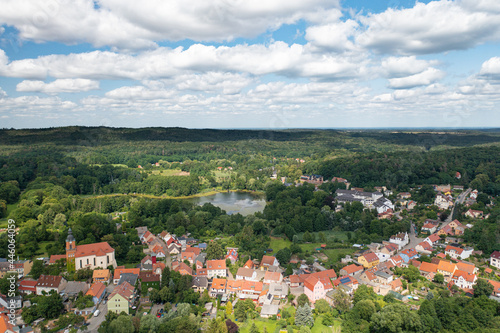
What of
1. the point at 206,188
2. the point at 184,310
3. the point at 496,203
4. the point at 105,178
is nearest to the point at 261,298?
the point at 184,310

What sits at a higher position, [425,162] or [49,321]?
[425,162]

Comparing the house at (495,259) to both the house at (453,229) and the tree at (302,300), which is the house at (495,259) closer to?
the house at (453,229)

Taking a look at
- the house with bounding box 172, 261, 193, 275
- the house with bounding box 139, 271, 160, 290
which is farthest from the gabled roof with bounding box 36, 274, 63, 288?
the house with bounding box 172, 261, 193, 275

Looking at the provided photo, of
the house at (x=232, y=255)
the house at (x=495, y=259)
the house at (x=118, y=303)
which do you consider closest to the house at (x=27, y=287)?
the house at (x=118, y=303)

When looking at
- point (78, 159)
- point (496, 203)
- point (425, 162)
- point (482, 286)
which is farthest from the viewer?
point (78, 159)

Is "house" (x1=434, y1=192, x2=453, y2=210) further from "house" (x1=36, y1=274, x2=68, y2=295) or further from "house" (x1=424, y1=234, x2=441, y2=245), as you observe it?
"house" (x1=36, y1=274, x2=68, y2=295)

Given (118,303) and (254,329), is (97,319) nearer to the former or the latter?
(118,303)

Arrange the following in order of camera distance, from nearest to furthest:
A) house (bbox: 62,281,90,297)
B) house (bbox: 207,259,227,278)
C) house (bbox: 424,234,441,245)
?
house (bbox: 62,281,90,297) < house (bbox: 207,259,227,278) < house (bbox: 424,234,441,245)

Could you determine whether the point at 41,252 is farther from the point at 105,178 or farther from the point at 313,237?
the point at 105,178
